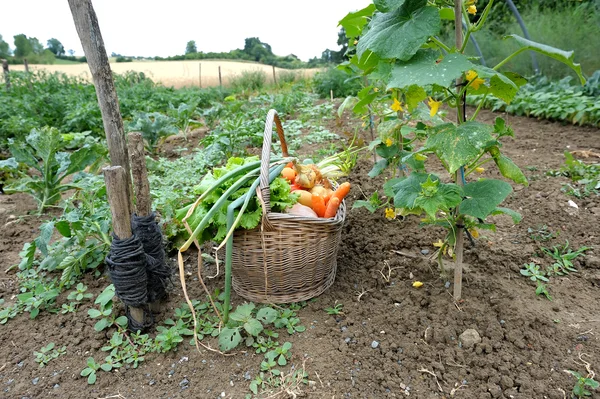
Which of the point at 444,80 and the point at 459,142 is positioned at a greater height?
the point at 444,80

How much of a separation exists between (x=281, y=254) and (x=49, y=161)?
2.02 metres

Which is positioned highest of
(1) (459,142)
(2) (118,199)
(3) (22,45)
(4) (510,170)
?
(3) (22,45)

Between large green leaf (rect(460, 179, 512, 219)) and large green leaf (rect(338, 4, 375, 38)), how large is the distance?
843mm

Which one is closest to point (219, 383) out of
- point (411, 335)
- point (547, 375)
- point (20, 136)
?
point (411, 335)

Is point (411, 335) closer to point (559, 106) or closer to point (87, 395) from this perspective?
point (87, 395)

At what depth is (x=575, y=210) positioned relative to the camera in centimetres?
271

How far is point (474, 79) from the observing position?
1422 mm

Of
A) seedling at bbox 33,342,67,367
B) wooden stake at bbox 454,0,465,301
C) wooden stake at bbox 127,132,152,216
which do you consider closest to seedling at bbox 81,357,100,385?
seedling at bbox 33,342,67,367

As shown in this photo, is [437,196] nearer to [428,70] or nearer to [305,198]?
[428,70]

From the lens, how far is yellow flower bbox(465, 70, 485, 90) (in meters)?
1.42

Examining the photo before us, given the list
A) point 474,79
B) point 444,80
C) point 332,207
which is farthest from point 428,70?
point 332,207

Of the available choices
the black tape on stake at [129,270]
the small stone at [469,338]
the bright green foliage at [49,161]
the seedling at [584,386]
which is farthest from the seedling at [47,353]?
the seedling at [584,386]

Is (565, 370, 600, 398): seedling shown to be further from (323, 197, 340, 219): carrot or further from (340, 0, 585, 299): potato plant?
(323, 197, 340, 219): carrot

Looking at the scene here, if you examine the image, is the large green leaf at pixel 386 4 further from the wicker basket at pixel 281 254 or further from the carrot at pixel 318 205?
the carrot at pixel 318 205
